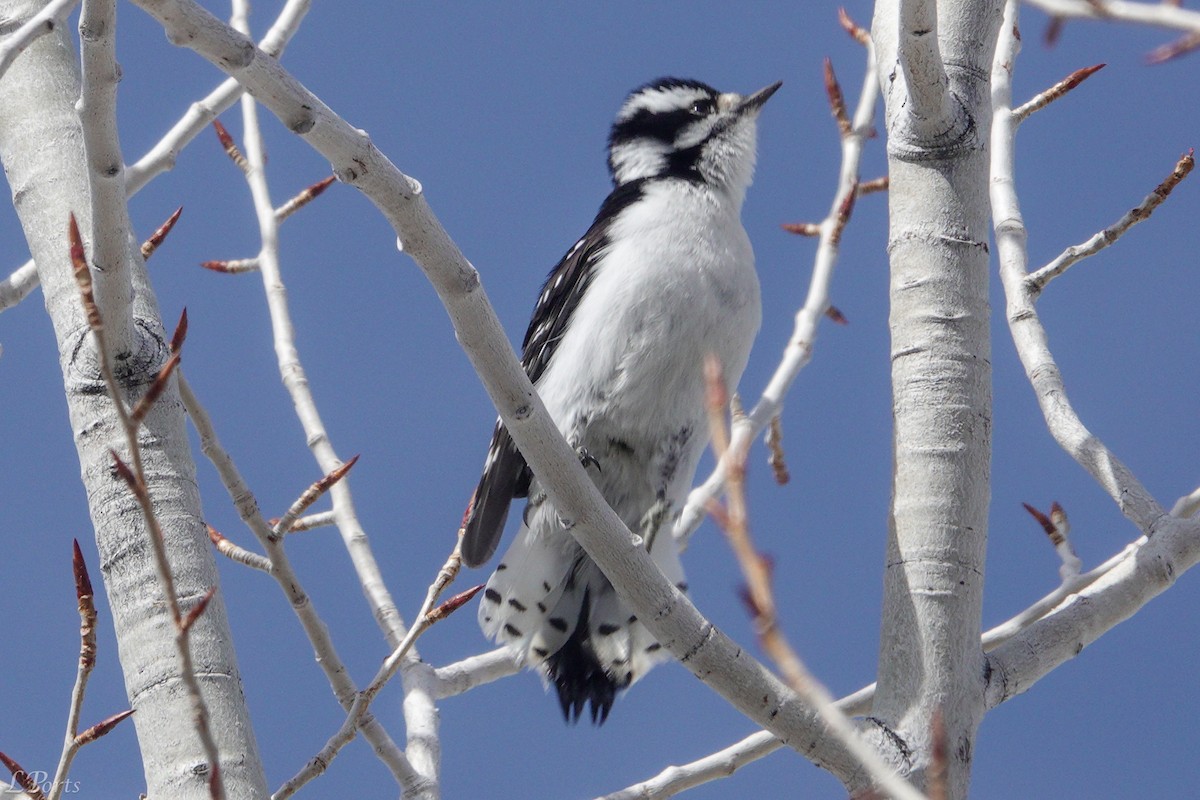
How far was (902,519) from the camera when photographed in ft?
9.30

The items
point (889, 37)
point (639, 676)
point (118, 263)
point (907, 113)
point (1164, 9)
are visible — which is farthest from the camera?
point (639, 676)

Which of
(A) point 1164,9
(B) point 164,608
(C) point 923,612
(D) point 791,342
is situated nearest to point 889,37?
(D) point 791,342

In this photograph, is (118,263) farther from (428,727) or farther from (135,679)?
(428,727)

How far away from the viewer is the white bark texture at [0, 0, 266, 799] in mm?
2398

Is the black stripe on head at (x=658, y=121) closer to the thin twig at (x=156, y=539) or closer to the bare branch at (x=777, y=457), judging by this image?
the bare branch at (x=777, y=457)

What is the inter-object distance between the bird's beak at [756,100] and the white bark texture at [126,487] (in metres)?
2.86

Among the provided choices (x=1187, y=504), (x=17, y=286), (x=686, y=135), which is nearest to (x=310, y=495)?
(x=17, y=286)

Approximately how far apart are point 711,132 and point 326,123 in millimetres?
3190

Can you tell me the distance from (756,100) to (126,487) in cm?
345

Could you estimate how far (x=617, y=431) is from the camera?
4285 mm

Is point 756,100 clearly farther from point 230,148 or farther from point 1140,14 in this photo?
point 1140,14

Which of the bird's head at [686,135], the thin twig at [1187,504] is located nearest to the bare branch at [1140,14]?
the thin twig at [1187,504]

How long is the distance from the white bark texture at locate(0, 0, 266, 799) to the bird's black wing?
4.29ft

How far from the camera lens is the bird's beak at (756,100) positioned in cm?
531
